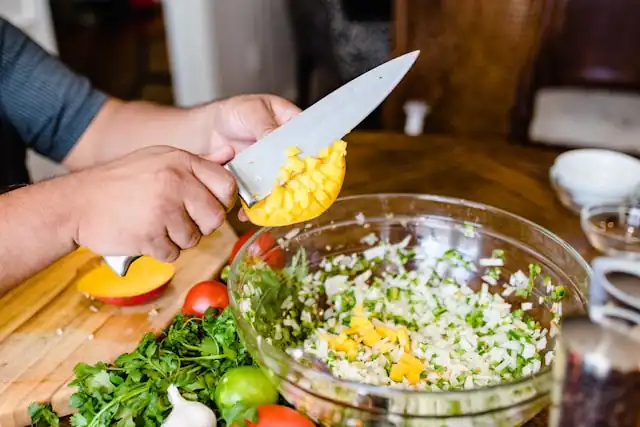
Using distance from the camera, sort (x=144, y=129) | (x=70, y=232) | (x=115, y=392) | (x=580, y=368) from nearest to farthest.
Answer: (x=580, y=368) < (x=115, y=392) < (x=70, y=232) < (x=144, y=129)

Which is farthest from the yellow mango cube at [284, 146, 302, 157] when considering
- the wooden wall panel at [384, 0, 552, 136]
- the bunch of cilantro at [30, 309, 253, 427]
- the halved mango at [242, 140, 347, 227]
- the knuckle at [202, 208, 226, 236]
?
the wooden wall panel at [384, 0, 552, 136]

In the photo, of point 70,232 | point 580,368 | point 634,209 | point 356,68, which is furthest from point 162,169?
point 356,68

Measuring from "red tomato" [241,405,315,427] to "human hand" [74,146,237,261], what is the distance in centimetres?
24

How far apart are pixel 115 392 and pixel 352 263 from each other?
41 centimetres

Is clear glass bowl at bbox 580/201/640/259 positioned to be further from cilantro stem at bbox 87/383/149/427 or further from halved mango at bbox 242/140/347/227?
cilantro stem at bbox 87/383/149/427

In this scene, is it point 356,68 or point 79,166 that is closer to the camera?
point 79,166

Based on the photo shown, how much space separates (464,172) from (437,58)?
1.38m

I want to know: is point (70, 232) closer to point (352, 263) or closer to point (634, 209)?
point (352, 263)

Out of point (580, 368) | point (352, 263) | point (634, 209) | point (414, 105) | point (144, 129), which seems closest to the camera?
point (580, 368)

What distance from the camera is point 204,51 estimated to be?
10.00 feet

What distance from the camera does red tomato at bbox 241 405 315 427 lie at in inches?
32.5

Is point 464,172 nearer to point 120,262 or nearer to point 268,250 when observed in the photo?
point 268,250

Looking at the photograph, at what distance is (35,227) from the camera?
3.36 feet

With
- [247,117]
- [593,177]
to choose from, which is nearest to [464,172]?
[593,177]
